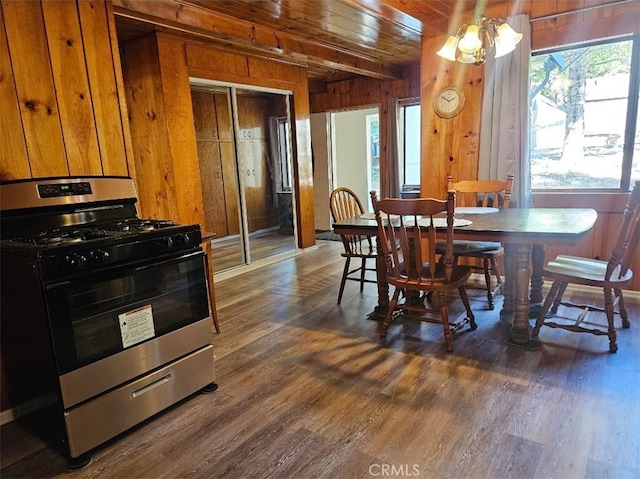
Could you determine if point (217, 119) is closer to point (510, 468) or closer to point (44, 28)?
point (44, 28)

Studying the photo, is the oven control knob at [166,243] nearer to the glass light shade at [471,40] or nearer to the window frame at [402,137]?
the glass light shade at [471,40]

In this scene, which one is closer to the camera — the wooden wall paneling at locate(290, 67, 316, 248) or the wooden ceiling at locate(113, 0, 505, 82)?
the wooden ceiling at locate(113, 0, 505, 82)

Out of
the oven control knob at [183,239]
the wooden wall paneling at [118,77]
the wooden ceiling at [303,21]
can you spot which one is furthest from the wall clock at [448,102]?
the oven control knob at [183,239]

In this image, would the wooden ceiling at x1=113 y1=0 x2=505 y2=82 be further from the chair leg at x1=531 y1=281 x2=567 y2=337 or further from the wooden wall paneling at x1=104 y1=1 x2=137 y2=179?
the chair leg at x1=531 y1=281 x2=567 y2=337

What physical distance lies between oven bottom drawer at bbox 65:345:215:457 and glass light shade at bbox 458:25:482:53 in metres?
2.18

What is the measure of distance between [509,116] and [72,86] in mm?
3077

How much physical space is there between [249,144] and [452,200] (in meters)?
3.09

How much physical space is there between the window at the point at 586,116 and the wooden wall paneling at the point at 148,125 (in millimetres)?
3234

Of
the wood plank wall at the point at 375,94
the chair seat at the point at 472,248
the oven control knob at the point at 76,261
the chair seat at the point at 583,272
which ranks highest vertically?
the wood plank wall at the point at 375,94

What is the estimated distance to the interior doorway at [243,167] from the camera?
175 inches

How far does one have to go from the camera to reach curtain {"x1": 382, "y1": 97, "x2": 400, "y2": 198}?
5.73 meters

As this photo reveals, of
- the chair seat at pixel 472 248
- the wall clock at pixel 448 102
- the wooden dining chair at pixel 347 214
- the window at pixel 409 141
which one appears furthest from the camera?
the window at pixel 409 141

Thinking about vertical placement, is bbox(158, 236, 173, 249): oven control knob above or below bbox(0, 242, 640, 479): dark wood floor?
above

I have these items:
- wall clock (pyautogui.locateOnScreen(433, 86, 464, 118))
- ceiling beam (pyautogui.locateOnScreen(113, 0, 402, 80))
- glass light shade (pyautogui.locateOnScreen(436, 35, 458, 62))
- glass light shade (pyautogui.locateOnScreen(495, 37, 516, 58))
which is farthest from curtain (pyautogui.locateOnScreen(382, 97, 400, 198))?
glass light shade (pyautogui.locateOnScreen(495, 37, 516, 58))
